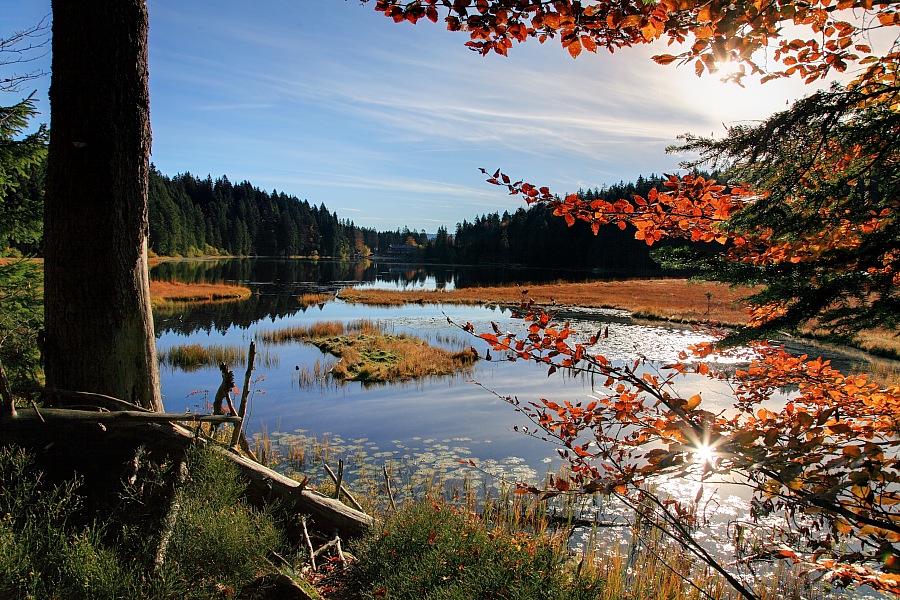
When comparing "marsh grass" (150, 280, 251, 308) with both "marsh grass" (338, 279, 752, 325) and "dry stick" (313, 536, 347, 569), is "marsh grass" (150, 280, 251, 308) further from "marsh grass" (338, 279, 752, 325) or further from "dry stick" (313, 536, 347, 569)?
"dry stick" (313, 536, 347, 569)

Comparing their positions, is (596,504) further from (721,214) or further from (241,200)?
(241,200)

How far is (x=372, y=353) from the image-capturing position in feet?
71.7

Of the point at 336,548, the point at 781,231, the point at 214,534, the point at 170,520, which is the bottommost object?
the point at 336,548

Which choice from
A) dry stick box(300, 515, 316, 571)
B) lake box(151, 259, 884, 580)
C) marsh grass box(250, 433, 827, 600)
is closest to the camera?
marsh grass box(250, 433, 827, 600)

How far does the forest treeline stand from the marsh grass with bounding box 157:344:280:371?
63.5 meters

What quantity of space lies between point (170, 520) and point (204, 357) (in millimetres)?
18411

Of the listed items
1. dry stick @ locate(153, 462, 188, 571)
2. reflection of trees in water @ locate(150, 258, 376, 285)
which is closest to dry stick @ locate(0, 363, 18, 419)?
dry stick @ locate(153, 462, 188, 571)

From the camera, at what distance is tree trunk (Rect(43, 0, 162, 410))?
3.75 metres

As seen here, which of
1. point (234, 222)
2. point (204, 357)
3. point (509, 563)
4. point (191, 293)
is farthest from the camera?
point (234, 222)

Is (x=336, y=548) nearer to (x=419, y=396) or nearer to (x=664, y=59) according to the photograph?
(x=664, y=59)

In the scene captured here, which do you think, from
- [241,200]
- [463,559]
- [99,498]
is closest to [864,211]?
[463,559]

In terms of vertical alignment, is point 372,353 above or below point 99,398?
below

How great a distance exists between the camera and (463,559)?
420cm

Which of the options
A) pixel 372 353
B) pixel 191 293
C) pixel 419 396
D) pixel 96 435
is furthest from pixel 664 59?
pixel 191 293
